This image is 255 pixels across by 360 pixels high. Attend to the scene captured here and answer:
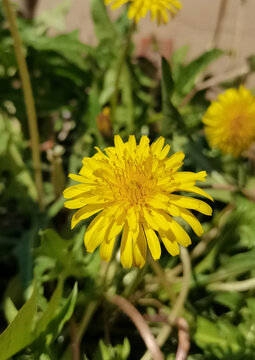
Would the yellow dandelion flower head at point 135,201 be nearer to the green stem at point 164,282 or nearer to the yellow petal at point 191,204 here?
the yellow petal at point 191,204

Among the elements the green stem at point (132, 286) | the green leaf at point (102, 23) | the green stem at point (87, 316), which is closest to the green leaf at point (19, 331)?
the green stem at point (87, 316)

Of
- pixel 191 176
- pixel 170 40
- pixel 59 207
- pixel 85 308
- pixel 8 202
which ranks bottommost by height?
pixel 85 308

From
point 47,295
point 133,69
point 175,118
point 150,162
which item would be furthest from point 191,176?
point 133,69

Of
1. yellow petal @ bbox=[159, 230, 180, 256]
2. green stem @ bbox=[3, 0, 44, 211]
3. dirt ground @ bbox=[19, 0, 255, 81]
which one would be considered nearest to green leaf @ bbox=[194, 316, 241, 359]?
yellow petal @ bbox=[159, 230, 180, 256]

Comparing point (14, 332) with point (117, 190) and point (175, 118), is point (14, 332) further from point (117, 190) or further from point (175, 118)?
Answer: point (175, 118)

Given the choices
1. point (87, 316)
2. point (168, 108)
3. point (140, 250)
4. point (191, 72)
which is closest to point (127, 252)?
point (140, 250)

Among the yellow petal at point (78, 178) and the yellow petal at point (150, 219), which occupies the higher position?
the yellow petal at point (78, 178)

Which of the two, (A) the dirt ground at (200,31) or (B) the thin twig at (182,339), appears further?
(A) the dirt ground at (200,31)
